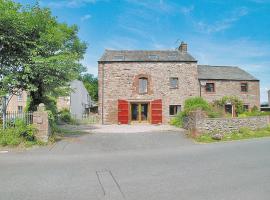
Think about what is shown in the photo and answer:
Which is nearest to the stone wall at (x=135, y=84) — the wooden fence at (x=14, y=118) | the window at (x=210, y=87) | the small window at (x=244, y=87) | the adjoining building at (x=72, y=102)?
the window at (x=210, y=87)

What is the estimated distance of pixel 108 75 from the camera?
28.6m

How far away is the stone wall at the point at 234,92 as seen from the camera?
31.6 meters

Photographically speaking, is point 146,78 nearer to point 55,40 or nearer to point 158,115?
point 158,115

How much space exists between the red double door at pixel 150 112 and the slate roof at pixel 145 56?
4.60m

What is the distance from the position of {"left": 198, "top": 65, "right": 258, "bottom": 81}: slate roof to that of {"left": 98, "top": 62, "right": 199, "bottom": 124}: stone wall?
3489 mm

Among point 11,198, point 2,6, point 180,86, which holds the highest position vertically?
point 2,6

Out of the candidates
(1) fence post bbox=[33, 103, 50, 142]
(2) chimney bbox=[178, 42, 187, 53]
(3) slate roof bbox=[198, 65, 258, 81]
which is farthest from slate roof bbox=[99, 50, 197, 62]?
(1) fence post bbox=[33, 103, 50, 142]

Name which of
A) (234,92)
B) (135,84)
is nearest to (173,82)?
(135,84)

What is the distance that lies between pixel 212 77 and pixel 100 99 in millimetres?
13462

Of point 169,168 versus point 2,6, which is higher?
point 2,6

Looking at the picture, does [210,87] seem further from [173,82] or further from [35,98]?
[35,98]

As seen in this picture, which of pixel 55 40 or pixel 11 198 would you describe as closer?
pixel 11 198

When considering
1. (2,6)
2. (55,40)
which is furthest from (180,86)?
(2,6)

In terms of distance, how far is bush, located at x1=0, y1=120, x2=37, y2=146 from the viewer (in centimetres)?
1316
